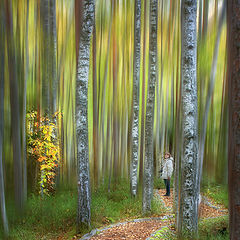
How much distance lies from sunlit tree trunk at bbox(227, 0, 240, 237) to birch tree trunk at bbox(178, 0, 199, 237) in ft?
8.49

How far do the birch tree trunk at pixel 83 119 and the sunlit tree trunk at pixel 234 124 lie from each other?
4519 mm

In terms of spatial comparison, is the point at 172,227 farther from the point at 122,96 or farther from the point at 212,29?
the point at 122,96

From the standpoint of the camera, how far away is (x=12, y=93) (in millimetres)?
8086

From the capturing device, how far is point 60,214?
26.0ft

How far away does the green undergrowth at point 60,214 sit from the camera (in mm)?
7027

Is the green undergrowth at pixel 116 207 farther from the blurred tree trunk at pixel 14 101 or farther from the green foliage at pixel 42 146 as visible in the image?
the blurred tree trunk at pixel 14 101

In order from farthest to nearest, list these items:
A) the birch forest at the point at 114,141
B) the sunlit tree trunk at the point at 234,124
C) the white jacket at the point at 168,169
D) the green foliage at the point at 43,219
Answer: the white jacket at the point at 168,169
the green foliage at the point at 43,219
the birch forest at the point at 114,141
the sunlit tree trunk at the point at 234,124

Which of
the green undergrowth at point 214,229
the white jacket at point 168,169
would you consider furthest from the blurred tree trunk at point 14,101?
the white jacket at point 168,169

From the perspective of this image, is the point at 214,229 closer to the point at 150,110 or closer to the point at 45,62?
the point at 150,110

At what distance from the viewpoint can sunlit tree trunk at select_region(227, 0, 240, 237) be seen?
2.72 metres

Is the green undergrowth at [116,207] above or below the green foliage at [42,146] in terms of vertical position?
below

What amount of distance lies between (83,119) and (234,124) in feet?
15.1

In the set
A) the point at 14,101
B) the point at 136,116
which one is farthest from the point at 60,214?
the point at 136,116

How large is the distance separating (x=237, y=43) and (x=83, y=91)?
15.2 feet
